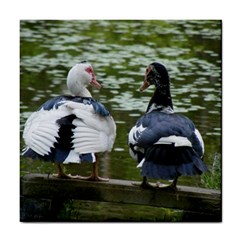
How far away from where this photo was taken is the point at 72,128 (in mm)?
5371

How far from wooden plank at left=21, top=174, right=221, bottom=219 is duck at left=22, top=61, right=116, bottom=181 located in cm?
17

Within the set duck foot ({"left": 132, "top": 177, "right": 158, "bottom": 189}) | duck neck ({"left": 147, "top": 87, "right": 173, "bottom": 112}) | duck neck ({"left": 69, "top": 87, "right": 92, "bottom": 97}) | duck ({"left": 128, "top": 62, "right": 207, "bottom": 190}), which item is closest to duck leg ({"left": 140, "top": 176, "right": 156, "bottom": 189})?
duck foot ({"left": 132, "top": 177, "right": 158, "bottom": 189})

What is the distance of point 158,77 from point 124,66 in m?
0.74

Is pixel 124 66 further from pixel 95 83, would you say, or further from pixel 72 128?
pixel 72 128

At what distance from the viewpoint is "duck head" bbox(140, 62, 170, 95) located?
5.54 metres

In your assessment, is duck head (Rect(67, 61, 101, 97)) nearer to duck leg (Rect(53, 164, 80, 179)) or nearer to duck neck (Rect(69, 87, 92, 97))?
duck neck (Rect(69, 87, 92, 97))

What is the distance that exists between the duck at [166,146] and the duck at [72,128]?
6.5 inches

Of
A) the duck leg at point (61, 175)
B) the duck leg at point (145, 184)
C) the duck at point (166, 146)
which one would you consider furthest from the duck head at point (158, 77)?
the duck leg at point (61, 175)

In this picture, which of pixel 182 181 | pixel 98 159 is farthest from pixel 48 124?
pixel 182 181

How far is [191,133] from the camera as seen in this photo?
17.6 feet

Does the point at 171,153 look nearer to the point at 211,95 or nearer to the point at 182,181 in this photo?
the point at 182,181

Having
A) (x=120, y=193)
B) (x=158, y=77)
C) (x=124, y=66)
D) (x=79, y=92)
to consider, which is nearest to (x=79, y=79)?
(x=79, y=92)

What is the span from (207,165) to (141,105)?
56 centimetres

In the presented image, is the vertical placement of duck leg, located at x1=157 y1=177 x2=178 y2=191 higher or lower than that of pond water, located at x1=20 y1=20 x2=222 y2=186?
lower
